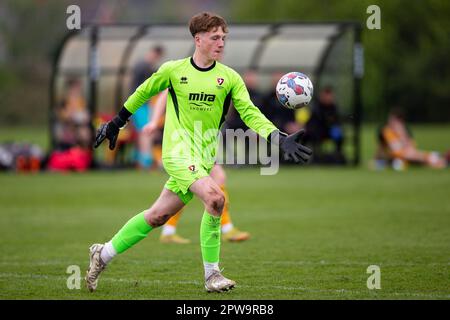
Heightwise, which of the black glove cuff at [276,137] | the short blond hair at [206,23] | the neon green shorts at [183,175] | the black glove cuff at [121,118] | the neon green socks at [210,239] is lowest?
the neon green socks at [210,239]

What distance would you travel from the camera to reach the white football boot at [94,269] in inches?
313

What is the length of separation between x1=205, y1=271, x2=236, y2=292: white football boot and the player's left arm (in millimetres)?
1138

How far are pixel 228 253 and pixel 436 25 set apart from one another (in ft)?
110

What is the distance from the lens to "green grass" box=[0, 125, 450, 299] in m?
8.09

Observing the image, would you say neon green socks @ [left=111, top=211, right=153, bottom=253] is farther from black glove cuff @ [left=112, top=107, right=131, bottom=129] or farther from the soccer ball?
the soccer ball

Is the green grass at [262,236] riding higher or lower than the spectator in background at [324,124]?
lower

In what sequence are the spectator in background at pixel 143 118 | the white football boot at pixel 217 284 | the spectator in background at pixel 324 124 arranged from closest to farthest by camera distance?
the white football boot at pixel 217 284 < the spectator in background at pixel 143 118 < the spectator in background at pixel 324 124

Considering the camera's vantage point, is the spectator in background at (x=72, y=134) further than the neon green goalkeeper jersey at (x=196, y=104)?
Yes

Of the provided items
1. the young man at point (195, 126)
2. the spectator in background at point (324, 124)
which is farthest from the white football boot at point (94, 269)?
the spectator in background at point (324, 124)

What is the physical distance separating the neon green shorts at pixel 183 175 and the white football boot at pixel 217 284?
2.25ft

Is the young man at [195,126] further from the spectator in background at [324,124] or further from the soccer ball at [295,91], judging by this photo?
the spectator in background at [324,124]

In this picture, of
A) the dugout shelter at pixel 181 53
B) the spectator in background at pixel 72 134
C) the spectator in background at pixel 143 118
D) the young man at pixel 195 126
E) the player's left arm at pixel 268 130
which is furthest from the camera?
the dugout shelter at pixel 181 53
